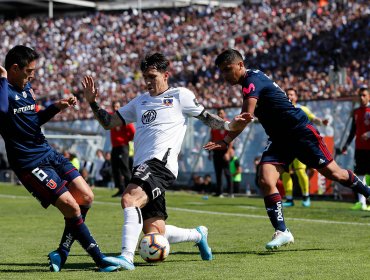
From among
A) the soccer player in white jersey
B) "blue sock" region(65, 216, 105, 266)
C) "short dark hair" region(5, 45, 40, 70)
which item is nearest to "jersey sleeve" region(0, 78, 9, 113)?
"short dark hair" region(5, 45, 40, 70)

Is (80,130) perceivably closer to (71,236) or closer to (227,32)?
(227,32)

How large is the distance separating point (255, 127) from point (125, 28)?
2885cm

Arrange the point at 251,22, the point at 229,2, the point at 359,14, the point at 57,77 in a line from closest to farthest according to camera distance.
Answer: the point at 359,14
the point at 251,22
the point at 57,77
the point at 229,2

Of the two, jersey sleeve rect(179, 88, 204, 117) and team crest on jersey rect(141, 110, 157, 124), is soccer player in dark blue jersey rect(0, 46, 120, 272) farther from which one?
jersey sleeve rect(179, 88, 204, 117)

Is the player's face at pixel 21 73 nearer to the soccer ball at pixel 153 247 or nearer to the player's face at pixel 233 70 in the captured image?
the soccer ball at pixel 153 247

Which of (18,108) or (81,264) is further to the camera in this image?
(81,264)

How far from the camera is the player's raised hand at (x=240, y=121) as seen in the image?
349 inches

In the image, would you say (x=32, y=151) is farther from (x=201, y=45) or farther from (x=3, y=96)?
(x=201, y=45)

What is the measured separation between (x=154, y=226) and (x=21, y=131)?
5.28 feet

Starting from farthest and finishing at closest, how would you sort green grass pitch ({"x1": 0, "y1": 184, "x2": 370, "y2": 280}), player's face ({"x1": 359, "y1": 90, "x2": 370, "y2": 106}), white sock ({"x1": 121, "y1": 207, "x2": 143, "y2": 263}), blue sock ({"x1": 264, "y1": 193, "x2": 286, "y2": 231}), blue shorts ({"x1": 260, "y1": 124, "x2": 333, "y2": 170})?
player's face ({"x1": 359, "y1": 90, "x2": 370, "y2": 106}) → blue shorts ({"x1": 260, "y1": 124, "x2": 333, "y2": 170}) → blue sock ({"x1": 264, "y1": 193, "x2": 286, "y2": 231}) → white sock ({"x1": 121, "y1": 207, "x2": 143, "y2": 263}) → green grass pitch ({"x1": 0, "y1": 184, "x2": 370, "y2": 280})

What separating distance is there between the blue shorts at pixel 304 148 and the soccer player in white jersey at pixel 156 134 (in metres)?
1.66

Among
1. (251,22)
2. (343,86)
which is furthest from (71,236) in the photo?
(251,22)

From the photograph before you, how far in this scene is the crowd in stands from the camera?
38625mm

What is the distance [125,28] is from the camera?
55.3m
